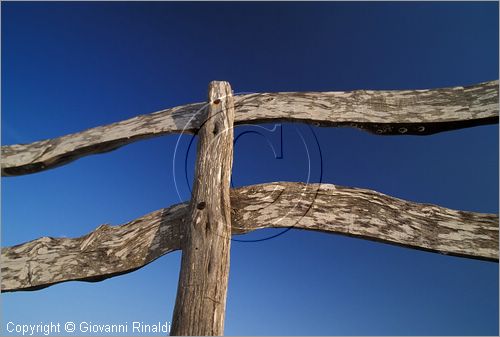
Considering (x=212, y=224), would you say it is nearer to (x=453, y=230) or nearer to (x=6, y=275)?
(x=453, y=230)

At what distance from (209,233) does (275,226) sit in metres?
0.38

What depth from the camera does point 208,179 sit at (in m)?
2.12

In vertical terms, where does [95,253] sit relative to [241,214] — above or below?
below

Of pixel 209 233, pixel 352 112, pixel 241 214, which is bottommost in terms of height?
pixel 209 233

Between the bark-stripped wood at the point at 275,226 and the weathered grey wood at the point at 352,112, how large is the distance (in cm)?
42

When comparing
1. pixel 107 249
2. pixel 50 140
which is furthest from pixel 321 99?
pixel 50 140

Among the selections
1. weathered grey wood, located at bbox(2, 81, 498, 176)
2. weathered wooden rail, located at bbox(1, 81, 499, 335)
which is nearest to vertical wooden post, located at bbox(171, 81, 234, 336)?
weathered wooden rail, located at bbox(1, 81, 499, 335)

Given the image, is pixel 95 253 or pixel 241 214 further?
pixel 95 253

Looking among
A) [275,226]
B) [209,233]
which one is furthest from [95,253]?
[275,226]

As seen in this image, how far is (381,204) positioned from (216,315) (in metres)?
1.04

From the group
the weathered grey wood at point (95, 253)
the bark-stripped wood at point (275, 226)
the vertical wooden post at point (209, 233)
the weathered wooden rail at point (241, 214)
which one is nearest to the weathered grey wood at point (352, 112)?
the weathered wooden rail at point (241, 214)

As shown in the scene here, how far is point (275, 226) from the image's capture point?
2105 millimetres

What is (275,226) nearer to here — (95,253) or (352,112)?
(352,112)

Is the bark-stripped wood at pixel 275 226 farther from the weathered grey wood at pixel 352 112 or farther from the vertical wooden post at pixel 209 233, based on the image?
the weathered grey wood at pixel 352 112
